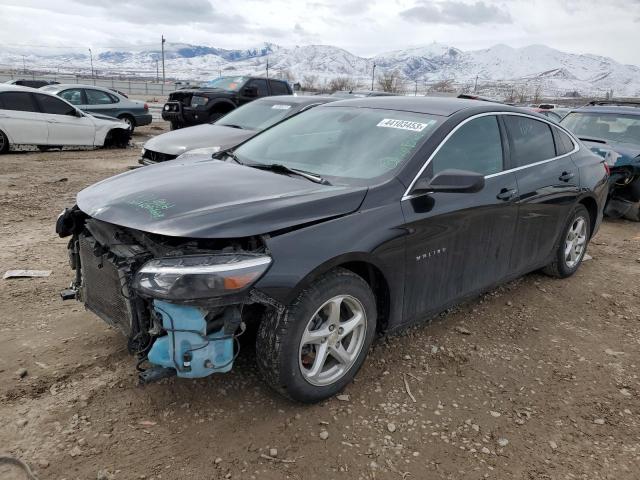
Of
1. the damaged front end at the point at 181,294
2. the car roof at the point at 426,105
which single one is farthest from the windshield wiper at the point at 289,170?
the car roof at the point at 426,105

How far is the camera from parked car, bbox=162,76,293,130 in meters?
12.8

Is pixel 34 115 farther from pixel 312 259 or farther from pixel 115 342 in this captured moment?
pixel 312 259

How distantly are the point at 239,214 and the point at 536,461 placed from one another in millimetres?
1963

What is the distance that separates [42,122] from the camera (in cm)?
1126

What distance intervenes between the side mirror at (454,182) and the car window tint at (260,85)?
37.7 feet

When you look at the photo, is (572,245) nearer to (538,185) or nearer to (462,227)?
(538,185)

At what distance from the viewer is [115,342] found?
3426mm

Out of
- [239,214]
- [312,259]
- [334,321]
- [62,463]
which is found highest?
[239,214]

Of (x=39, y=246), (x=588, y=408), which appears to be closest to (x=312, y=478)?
(x=588, y=408)

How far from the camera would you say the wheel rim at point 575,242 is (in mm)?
4914

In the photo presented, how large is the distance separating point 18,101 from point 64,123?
1045 mm

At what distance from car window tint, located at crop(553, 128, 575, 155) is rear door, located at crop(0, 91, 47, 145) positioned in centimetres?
1060

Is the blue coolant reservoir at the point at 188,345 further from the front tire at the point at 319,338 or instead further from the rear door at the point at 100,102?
the rear door at the point at 100,102

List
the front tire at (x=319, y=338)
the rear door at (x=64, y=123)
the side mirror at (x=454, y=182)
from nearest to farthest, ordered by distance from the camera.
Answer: the front tire at (x=319, y=338), the side mirror at (x=454, y=182), the rear door at (x=64, y=123)
